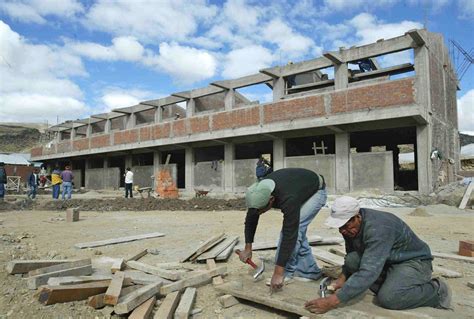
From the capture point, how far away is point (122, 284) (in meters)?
3.71

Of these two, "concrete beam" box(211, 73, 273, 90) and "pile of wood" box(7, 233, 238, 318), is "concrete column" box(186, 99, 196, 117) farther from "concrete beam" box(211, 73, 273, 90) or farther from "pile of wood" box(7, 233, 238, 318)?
"pile of wood" box(7, 233, 238, 318)

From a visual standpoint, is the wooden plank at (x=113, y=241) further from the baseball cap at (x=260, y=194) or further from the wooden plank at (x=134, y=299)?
the baseball cap at (x=260, y=194)

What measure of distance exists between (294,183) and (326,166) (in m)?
13.9

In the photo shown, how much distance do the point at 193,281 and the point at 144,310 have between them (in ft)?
2.93

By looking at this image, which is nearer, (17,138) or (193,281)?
(193,281)

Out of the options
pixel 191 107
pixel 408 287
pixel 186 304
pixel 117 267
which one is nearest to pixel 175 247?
pixel 117 267

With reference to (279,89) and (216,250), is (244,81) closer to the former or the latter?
(279,89)

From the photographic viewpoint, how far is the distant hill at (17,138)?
214ft

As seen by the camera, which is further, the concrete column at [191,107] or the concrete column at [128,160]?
the concrete column at [128,160]

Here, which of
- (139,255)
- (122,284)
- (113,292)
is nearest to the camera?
(113,292)

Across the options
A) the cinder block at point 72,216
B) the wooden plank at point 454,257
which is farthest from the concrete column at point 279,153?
the wooden plank at point 454,257

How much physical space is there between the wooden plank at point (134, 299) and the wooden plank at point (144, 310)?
4 cm

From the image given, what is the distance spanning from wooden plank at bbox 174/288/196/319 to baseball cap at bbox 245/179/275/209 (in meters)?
1.13

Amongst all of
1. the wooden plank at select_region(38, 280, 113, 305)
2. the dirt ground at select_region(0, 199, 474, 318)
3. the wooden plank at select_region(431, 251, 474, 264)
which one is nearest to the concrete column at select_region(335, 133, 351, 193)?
the dirt ground at select_region(0, 199, 474, 318)
